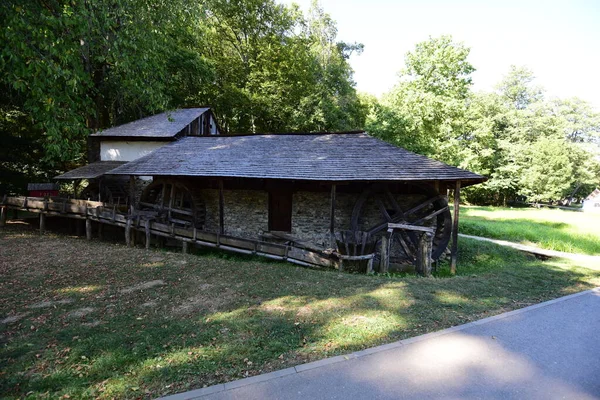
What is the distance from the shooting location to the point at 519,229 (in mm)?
15516

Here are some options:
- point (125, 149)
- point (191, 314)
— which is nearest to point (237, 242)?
point (191, 314)

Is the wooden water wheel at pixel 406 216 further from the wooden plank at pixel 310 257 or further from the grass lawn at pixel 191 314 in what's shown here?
the grass lawn at pixel 191 314

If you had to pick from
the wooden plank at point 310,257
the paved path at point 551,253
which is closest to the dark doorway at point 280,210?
the wooden plank at point 310,257

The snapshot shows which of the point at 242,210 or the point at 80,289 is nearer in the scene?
the point at 80,289

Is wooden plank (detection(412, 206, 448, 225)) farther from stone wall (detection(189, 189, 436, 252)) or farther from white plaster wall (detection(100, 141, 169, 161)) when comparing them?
white plaster wall (detection(100, 141, 169, 161))

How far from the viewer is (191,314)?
5141mm

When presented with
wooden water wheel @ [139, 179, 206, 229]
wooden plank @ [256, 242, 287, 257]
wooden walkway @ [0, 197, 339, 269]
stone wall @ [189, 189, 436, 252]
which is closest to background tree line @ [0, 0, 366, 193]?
wooden walkway @ [0, 197, 339, 269]

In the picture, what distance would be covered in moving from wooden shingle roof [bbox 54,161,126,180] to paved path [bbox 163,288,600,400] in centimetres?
1228

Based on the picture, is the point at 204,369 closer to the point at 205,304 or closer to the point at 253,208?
the point at 205,304

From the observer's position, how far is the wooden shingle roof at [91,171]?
12.5 meters

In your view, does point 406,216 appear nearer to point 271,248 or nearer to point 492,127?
point 271,248

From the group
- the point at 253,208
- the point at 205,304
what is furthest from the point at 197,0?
the point at 205,304

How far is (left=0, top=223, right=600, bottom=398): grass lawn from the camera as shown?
3527mm

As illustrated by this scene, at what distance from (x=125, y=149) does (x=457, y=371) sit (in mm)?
16101
